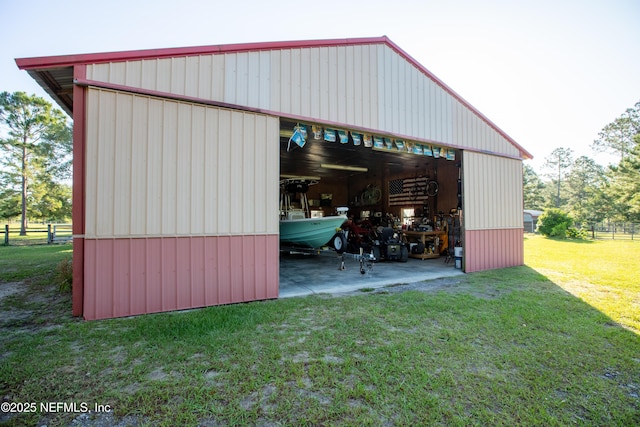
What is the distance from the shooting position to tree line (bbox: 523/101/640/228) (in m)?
20.4

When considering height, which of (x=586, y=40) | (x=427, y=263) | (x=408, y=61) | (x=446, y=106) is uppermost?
(x=586, y=40)

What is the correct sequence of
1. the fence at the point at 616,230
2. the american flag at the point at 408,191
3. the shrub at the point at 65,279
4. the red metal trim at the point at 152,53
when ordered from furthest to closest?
1. the fence at the point at 616,230
2. the american flag at the point at 408,191
3. the shrub at the point at 65,279
4. the red metal trim at the point at 152,53

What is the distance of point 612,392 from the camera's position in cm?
228

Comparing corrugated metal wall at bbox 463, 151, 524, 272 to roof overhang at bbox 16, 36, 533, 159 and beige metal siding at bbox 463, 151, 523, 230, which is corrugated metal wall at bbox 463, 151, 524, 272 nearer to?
beige metal siding at bbox 463, 151, 523, 230

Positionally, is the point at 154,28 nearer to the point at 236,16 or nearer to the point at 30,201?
the point at 236,16

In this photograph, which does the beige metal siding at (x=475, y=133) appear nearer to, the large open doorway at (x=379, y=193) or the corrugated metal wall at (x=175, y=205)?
the large open doorway at (x=379, y=193)

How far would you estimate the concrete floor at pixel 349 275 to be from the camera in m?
5.64

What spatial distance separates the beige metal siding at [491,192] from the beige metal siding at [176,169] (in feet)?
17.1

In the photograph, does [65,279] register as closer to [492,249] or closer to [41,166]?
[492,249]

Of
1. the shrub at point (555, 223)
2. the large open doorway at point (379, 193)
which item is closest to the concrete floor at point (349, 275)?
the large open doorway at point (379, 193)

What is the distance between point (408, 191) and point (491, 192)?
5.15 meters

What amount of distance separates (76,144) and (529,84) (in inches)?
527

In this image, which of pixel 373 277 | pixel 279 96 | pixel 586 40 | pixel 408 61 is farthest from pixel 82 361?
pixel 586 40

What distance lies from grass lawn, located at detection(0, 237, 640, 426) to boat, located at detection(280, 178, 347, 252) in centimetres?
393
